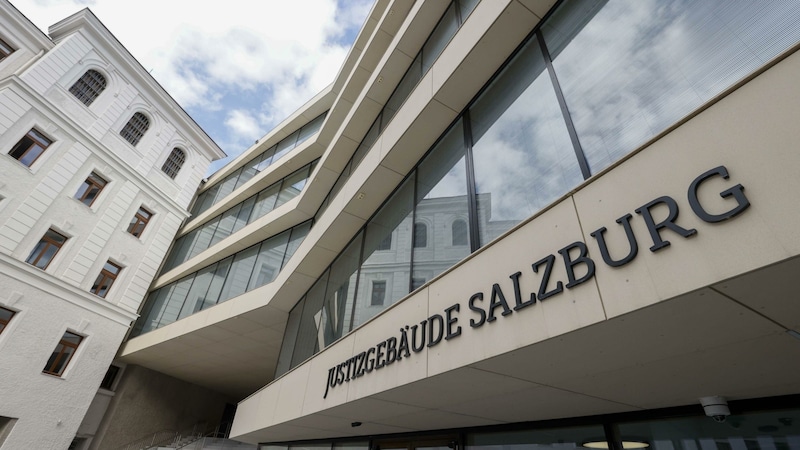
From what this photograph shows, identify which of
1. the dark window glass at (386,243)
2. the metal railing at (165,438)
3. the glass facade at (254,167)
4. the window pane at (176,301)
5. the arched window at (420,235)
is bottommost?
the metal railing at (165,438)

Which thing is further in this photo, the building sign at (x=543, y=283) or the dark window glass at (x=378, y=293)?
the dark window glass at (x=378, y=293)

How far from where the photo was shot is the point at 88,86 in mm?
21078

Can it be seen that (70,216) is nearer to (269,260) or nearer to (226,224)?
(226,224)

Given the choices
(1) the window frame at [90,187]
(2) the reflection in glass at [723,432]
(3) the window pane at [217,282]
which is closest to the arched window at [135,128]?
(1) the window frame at [90,187]

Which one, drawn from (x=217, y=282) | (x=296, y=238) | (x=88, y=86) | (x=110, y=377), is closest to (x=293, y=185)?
(x=296, y=238)

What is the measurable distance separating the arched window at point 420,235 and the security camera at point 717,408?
4.17 meters

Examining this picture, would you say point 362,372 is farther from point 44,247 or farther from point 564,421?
point 44,247

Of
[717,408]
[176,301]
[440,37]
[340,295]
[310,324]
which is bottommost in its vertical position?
[717,408]

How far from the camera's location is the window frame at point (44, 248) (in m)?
17.0

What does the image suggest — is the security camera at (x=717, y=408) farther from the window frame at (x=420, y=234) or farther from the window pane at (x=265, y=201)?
the window pane at (x=265, y=201)

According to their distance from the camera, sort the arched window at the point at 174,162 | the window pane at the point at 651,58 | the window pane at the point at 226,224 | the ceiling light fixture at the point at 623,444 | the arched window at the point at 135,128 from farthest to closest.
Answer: the arched window at the point at 174,162
the arched window at the point at 135,128
the window pane at the point at 226,224
the ceiling light fixture at the point at 623,444
the window pane at the point at 651,58

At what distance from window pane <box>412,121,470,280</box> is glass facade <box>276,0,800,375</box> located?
0.08 feet

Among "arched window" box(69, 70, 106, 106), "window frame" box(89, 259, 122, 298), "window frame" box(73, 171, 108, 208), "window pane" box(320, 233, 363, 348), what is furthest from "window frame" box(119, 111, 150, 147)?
"window pane" box(320, 233, 363, 348)

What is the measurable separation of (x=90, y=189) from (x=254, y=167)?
8.32m
